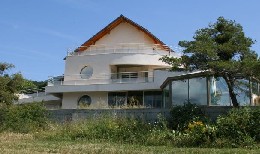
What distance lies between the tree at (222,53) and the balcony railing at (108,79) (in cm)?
1770

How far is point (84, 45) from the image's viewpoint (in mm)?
43219

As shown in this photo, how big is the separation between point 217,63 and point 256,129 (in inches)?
140

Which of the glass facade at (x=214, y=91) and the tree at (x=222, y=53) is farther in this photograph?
the glass facade at (x=214, y=91)

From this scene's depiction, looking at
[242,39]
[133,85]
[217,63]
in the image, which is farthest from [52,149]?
[133,85]

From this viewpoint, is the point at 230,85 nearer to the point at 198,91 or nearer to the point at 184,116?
the point at 184,116

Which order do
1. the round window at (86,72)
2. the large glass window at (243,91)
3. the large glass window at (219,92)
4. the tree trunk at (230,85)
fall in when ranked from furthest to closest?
1. the round window at (86,72)
2. the large glass window at (219,92)
3. the large glass window at (243,91)
4. the tree trunk at (230,85)

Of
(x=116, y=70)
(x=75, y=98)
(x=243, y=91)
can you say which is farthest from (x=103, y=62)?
(x=243, y=91)

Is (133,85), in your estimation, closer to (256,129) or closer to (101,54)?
(101,54)

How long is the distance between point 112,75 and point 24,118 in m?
17.7

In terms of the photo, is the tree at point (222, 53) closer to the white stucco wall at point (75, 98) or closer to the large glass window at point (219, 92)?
the large glass window at point (219, 92)

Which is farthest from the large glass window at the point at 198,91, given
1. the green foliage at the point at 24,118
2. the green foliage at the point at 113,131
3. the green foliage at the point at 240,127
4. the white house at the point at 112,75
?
the white house at the point at 112,75

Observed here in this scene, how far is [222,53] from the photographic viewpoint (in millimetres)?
18516

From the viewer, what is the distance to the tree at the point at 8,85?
911 inches

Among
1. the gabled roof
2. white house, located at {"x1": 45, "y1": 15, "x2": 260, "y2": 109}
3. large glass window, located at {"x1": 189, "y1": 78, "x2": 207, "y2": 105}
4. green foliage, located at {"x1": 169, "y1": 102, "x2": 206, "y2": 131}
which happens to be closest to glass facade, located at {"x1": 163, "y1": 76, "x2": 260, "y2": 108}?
large glass window, located at {"x1": 189, "y1": 78, "x2": 207, "y2": 105}
